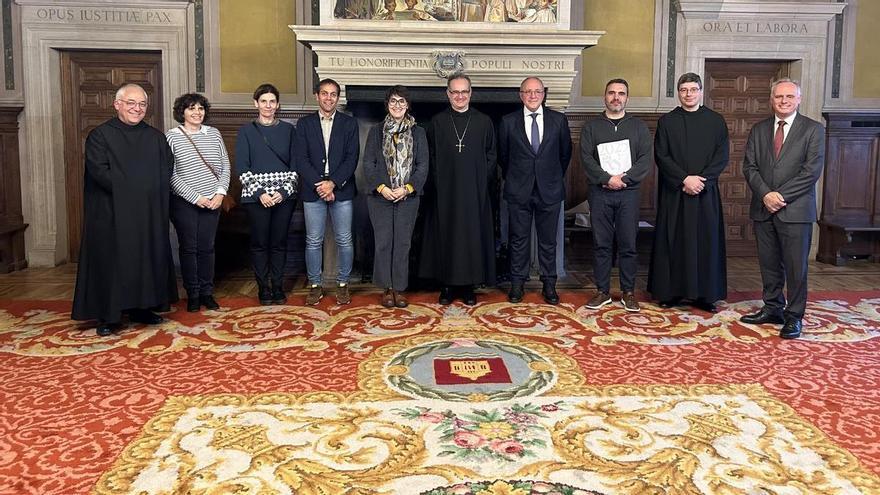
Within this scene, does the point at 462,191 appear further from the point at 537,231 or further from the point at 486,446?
the point at 486,446

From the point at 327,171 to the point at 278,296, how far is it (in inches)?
38.3

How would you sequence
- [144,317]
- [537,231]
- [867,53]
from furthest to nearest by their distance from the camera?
[867,53], [537,231], [144,317]

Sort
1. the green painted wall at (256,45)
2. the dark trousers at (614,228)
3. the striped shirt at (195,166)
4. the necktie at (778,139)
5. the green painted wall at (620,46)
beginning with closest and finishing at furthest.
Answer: the necktie at (778,139), the striped shirt at (195,166), the dark trousers at (614,228), the green painted wall at (256,45), the green painted wall at (620,46)

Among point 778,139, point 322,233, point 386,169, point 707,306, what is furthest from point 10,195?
point 778,139

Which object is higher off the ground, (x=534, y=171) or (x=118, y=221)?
(x=534, y=171)

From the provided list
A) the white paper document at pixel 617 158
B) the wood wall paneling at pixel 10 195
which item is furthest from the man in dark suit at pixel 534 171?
the wood wall paneling at pixel 10 195

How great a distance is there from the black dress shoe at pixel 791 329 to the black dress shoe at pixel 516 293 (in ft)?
5.56

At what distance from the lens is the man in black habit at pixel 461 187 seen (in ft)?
15.9

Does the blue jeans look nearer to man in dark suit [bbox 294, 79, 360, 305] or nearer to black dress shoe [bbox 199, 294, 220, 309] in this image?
man in dark suit [bbox 294, 79, 360, 305]

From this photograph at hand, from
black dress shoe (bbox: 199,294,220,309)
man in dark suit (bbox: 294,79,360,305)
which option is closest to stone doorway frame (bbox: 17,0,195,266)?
man in dark suit (bbox: 294,79,360,305)

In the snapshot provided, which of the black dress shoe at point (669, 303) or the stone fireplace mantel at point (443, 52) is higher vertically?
the stone fireplace mantel at point (443, 52)

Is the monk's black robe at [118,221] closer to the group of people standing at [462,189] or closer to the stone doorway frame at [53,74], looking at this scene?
the group of people standing at [462,189]

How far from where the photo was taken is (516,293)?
16.6 feet

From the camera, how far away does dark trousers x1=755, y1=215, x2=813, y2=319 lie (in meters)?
4.18
